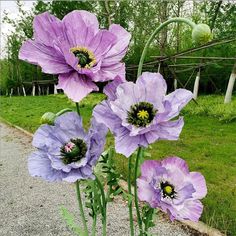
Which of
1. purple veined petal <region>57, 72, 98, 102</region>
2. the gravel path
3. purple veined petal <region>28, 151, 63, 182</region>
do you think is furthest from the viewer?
the gravel path

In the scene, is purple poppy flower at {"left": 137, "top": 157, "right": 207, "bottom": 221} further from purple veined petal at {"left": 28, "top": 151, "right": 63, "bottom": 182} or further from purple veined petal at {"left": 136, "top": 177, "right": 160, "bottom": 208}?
purple veined petal at {"left": 28, "top": 151, "right": 63, "bottom": 182}

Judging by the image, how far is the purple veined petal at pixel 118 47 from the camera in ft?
3.08

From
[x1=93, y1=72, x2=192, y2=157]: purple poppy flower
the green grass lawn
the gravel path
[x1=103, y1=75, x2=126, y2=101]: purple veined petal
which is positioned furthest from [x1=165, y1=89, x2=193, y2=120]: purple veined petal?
the gravel path

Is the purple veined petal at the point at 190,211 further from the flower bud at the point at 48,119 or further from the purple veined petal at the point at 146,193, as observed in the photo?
the flower bud at the point at 48,119

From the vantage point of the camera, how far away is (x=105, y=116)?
2.95ft

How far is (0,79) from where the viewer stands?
4216 centimetres

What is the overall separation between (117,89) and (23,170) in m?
5.83

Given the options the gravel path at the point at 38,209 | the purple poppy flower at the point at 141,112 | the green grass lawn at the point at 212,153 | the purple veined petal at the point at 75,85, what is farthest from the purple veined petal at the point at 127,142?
the gravel path at the point at 38,209

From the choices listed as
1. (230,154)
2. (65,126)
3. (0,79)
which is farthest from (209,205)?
(0,79)

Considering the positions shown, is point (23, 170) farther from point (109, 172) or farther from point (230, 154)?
point (109, 172)

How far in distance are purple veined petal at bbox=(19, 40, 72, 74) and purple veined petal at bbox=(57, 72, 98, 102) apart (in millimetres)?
17

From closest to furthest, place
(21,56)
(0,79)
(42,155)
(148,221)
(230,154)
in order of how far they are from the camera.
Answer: (21,56)
(42,155)
(148,221)
(230,154)
(0,79)

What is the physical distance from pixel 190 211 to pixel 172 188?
0.07 meters

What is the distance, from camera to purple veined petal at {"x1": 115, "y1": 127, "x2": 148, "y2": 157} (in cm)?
85
